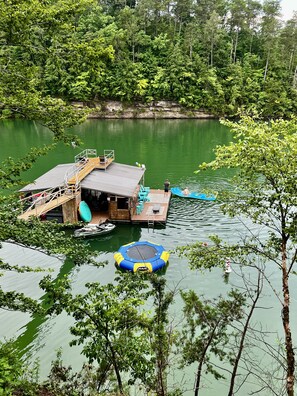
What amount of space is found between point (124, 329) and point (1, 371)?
96.0 inches

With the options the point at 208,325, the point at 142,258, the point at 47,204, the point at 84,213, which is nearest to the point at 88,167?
the point at 84,213

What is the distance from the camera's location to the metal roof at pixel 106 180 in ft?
67.9

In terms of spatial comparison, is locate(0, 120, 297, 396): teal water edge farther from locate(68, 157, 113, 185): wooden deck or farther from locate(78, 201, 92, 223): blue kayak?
locate(68, 157, 113, 185): wooden deck

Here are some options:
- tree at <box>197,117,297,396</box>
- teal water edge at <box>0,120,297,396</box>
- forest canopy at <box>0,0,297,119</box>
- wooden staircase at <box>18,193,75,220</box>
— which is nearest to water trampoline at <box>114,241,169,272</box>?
teal water edge at <box>0,120,297,396</box>

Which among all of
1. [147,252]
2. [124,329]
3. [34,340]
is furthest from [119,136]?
[124,329]

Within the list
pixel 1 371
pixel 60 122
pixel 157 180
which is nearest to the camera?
pixel 1 371

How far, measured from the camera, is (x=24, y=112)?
8.38 m

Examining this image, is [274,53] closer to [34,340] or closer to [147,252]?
[147,252]

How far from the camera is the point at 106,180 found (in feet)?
72.9

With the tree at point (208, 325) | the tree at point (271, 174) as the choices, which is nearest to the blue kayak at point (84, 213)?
the tree at point (208, 325)

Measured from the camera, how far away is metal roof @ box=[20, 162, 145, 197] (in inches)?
815

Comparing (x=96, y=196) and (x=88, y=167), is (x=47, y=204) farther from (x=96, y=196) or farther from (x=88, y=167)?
(x=88, y=167)

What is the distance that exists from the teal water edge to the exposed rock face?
1270 centimetres

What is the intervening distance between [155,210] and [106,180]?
385 centimetres
